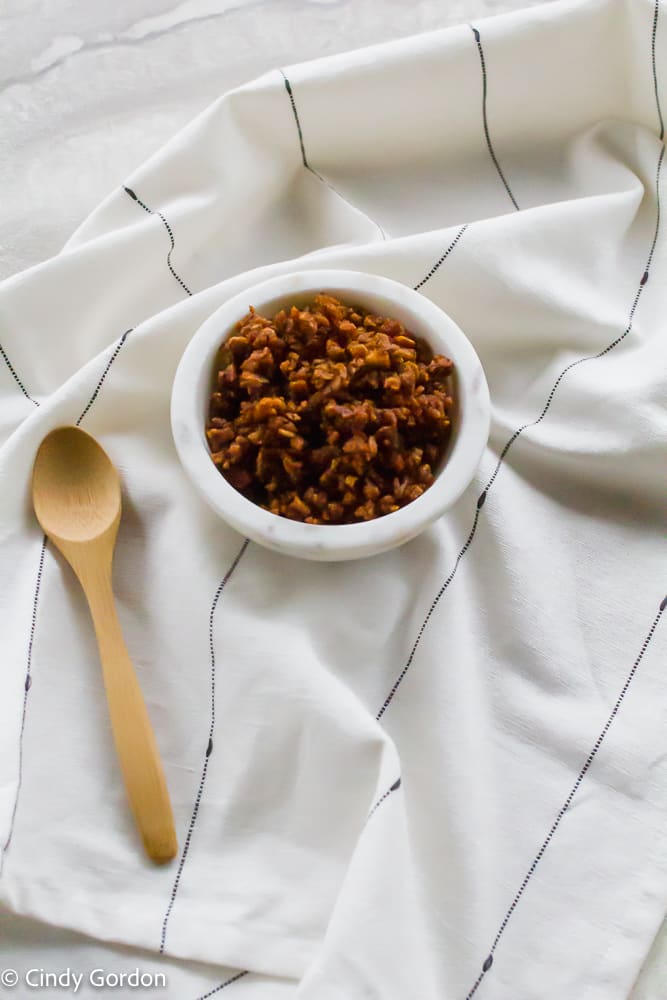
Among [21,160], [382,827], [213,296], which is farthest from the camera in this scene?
[21,160]

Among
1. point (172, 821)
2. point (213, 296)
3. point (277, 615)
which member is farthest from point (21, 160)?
point (172, 821)

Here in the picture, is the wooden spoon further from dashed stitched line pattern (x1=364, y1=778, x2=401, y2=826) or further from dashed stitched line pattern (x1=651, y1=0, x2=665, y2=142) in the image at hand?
dashed stitched line pattern (x1=651, y1=0, x2=665, y2=142)

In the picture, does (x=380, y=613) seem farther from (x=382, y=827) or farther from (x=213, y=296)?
(x=213, y=296)

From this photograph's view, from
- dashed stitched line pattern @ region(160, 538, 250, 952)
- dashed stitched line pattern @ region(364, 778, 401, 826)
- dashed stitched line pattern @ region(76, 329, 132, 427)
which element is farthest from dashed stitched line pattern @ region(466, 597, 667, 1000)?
dashed stitched line pattern @ region(76, 329, 132, 427)

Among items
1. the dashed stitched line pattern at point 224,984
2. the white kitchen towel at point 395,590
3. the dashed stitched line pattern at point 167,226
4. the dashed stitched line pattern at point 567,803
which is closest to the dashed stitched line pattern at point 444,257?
Answer: the white kitchen towel at point 395,590

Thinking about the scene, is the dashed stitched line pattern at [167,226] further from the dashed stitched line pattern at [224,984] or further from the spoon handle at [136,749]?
the dashed stitched line pattern at [224,984]
